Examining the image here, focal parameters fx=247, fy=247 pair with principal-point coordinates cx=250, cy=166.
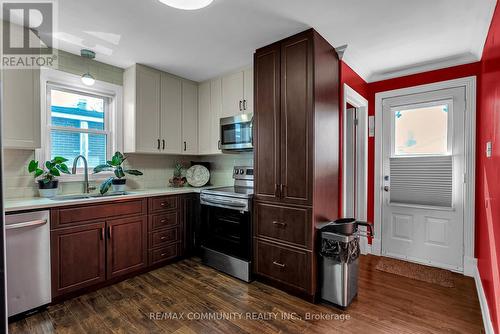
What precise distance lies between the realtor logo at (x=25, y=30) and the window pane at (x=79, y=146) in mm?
757

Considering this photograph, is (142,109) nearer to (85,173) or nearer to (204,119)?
(204,119)

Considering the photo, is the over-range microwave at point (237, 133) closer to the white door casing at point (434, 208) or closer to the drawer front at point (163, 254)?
the drawer front at point (163, 254)

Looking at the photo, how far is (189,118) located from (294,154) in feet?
6.41

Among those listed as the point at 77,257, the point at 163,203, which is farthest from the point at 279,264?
the point at 77,257

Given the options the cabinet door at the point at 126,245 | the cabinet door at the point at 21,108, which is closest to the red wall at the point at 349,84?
the cabinet door at the point at 126,245

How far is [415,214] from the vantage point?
3117 mm

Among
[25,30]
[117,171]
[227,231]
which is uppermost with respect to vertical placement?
[25,30]

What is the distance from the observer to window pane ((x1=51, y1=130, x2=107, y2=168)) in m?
2.73

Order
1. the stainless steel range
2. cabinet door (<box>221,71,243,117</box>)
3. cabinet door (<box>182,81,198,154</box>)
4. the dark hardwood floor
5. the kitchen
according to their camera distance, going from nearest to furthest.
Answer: the dark hardwood floor < the kitchen < the stainless steel range < cabinet door (<box>221,71,243,117</box>) < cabinet door (<box>182,81,198,154</box>)

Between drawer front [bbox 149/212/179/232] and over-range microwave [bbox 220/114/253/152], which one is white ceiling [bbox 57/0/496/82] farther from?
drawer front [bbox 149/212/179/232]

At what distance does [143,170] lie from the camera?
3414mm

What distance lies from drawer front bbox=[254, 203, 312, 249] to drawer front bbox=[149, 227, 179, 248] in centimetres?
114

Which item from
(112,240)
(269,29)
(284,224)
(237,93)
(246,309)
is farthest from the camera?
(237,93)

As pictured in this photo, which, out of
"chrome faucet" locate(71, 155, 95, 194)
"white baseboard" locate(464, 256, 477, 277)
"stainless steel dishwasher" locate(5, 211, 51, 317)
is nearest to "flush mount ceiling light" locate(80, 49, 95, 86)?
"chrome faucet" locate(71, 155, 95, 194)
